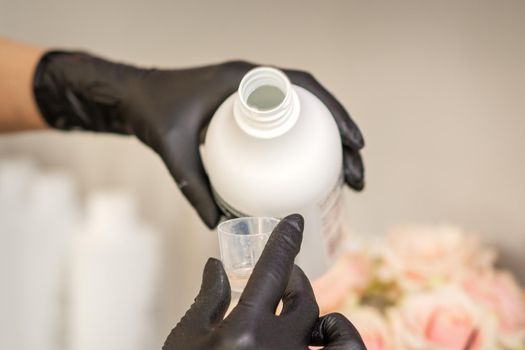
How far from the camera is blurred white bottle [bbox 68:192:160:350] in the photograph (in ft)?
3.37

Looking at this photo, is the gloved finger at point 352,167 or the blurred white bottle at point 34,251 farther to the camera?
the blurred white bottle at point 34,251

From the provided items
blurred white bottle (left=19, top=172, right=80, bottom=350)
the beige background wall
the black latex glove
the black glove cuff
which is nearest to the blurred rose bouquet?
the beige background wall

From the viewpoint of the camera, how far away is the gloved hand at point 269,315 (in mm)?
449

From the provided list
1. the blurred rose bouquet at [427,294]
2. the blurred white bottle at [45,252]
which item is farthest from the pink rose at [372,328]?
the blurred white bottle at [45,252]

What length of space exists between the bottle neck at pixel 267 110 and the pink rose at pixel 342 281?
0.91 feet

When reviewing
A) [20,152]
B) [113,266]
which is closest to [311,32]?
[113,266]

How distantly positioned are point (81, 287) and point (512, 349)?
27.6 inches

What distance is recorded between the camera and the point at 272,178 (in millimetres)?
542

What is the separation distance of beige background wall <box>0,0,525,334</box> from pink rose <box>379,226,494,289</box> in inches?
3.8

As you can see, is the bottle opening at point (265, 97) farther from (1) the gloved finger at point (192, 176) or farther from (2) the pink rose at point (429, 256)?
(2) the pink rose at point (429, 256)

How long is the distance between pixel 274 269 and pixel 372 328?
0.36 m

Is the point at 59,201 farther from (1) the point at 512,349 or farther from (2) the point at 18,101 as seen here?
(1) the point at 512,349

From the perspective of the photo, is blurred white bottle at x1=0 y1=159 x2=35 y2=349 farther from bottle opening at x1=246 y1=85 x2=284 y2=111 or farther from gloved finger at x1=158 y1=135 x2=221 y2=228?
bottle opening at x1=246 y1=85 x2=284 y2=111

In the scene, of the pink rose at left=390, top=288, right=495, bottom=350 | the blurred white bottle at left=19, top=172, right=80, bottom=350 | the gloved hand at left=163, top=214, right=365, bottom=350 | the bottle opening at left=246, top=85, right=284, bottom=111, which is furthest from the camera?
the blurred white bottle at left=19, top=172, right=80, bottom=350
